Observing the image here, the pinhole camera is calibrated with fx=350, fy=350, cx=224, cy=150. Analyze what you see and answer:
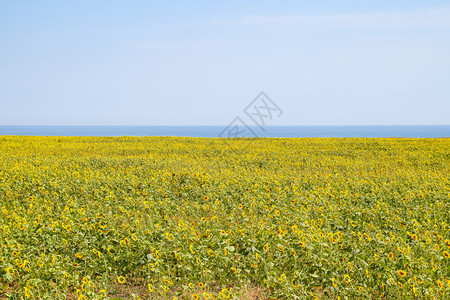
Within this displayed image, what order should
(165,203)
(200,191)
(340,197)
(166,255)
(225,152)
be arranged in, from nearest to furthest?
(166,255)
(165,203)
(340,197)
(200,191)
(225,152)

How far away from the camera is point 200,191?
10.6 m

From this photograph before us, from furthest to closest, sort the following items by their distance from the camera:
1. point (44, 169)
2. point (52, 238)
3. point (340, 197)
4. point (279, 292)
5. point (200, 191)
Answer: point (44, 169)
point (200, 191)
point (340, 197)
point (52, 238)
point (279, 292)

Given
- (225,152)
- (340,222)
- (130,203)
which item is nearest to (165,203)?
(130,203)

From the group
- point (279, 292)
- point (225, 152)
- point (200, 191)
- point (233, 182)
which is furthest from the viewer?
point (225, 152)

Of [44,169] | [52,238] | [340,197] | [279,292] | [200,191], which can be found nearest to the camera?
[279,292]

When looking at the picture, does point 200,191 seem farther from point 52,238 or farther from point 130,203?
point 52,238

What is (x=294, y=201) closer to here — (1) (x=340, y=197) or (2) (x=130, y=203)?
(1) (x=340, y=197)

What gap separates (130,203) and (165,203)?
92cm

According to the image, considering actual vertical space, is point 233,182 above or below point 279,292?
above

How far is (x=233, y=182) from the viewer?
1130 cm

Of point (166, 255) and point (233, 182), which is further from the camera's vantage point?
point (233, 182)

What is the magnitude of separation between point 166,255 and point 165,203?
11.2 ft

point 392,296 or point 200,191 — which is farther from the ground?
point 200,191

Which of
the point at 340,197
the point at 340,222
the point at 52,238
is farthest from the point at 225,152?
the point at 52,238
